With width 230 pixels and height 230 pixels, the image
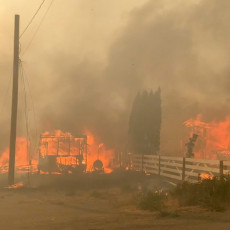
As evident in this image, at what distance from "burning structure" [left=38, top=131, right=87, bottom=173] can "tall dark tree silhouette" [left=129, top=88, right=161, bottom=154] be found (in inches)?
309

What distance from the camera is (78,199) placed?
13.9 m

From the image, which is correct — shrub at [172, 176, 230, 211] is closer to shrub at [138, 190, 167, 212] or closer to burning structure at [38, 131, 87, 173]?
shrub at [138, 190, 167, 212]

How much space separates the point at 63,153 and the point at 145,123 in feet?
37.0

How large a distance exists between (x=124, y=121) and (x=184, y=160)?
2757 cm

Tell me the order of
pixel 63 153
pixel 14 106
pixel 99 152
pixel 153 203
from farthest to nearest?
pixel 99 152, pixel 63 153, pixel 14 106, pixel 153 203

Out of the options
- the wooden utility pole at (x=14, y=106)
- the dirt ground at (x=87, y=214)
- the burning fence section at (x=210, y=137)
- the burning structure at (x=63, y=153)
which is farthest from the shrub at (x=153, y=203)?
the burning fence section at (x=210, y=137)

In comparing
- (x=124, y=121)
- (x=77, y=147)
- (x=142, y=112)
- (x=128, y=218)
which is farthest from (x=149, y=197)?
(x=124, y=121)

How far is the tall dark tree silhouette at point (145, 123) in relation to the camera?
35219 mm

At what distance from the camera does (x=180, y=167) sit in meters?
17.9

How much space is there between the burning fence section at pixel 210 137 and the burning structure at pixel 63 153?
20.1 metres

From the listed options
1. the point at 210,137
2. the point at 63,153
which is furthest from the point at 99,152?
the point at 210,137

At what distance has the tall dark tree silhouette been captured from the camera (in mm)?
35219

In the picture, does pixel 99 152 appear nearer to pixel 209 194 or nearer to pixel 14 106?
pixel 14 106

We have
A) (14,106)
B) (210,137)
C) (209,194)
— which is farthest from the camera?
(210,137)
